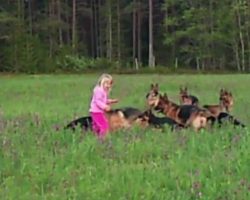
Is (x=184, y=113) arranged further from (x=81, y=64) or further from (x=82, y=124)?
(x=81, y=64)

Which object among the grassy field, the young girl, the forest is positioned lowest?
the grassy field

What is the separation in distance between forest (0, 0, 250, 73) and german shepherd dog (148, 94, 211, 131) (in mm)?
40859

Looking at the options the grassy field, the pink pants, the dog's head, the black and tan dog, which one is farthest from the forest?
the grassy field

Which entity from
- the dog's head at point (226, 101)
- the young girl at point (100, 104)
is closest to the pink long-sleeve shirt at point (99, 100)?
the young girl at point (100, 104)

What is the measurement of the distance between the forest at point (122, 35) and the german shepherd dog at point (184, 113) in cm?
4086

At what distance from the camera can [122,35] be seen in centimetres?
7106

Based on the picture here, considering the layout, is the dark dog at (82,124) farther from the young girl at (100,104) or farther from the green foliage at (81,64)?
the green foliage at (81,64)

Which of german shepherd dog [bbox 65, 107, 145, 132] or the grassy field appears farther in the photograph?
german shepherd dog [bbox 65, 107, 145, 132]

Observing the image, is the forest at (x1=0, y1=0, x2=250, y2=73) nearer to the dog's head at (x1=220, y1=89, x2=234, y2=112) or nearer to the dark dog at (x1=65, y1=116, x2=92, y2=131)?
the dog's head at (x1=220, y1=89, x2=234, y2=112)

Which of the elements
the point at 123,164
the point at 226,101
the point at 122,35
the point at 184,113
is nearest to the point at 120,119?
the point at 184,113

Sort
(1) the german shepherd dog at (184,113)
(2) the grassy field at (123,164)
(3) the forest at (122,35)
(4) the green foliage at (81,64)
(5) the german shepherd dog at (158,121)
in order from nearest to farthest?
(2) the grassy field at (123,164), (5) the german shepherd dog at (158,121), (1) the german shepherd dog at (184,113), (4) the green foliage at (81,64), (3) the forest at (122,35)

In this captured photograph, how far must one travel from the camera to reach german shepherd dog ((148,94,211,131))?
12258 millimetres

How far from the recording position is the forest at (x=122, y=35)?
191 ft

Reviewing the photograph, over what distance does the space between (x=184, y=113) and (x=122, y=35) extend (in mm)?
58597
